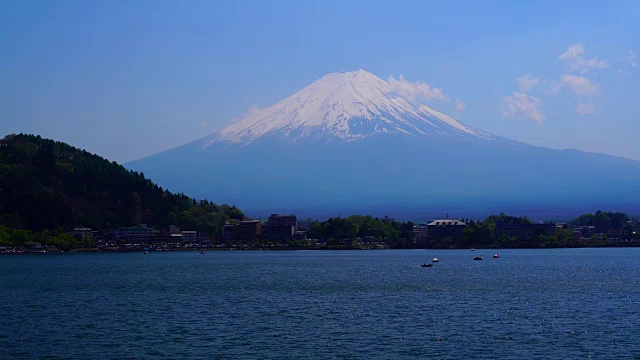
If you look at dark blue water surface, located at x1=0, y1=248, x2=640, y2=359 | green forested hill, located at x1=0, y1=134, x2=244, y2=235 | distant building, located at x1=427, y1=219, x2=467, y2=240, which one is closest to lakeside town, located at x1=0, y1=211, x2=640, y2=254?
distant building, located at x1=427, y1=219, x2=467, y2=240

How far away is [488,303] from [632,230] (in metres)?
141

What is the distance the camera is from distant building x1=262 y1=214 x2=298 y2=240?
581 feet

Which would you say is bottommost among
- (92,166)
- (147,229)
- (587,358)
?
(587,358)

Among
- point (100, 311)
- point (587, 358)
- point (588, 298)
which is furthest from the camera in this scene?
point (588, 298)

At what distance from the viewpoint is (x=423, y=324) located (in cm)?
3972

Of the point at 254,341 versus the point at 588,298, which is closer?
the point at 254,341

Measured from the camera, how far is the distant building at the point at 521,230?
541 ft

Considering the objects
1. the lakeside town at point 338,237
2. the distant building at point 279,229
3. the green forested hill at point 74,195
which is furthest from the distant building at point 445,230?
the green forested hill at point 74,195

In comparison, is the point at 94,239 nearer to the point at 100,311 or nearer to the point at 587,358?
the point at 100,311

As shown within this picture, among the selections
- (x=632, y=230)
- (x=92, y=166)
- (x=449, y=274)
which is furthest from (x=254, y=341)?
(x=632, y=230)

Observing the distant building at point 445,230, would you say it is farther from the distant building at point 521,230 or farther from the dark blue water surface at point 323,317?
the dark blue water surface at point 323,317

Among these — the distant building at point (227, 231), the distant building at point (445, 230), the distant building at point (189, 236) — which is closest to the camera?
the distant building at point (189, 236)

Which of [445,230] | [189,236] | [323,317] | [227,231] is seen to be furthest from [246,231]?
[323,317]

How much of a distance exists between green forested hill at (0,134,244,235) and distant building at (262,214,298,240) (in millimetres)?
9767
